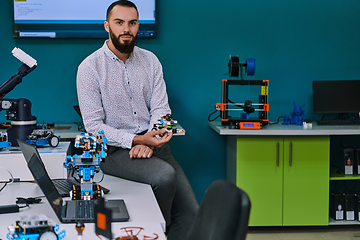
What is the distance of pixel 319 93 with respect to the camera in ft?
11.5

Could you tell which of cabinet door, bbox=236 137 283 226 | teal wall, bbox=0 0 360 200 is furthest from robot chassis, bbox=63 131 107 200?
teal wall, bbox=0 0 360 200

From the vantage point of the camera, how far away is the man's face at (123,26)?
216cm

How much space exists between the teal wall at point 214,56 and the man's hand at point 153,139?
1538 millimetres

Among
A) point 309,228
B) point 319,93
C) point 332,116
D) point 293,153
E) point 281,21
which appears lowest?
point 309,228

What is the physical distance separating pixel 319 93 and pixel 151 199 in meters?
2.54

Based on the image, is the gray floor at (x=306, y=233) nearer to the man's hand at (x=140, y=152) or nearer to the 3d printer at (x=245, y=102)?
the 3d printer at (x=245, y=102)

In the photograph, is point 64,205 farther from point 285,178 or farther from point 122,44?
point 285,178

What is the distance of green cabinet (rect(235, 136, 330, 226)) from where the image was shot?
3113 mm

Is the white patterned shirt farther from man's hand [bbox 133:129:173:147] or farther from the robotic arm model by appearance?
the robotic arm model

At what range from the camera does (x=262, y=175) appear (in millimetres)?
3125

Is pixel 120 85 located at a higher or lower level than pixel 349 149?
higher

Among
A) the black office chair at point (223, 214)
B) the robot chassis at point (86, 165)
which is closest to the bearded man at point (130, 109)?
the robot chassis at point (86, 165)

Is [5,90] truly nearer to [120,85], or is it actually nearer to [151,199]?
[120,85]

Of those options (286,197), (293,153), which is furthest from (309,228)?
(293,153)
